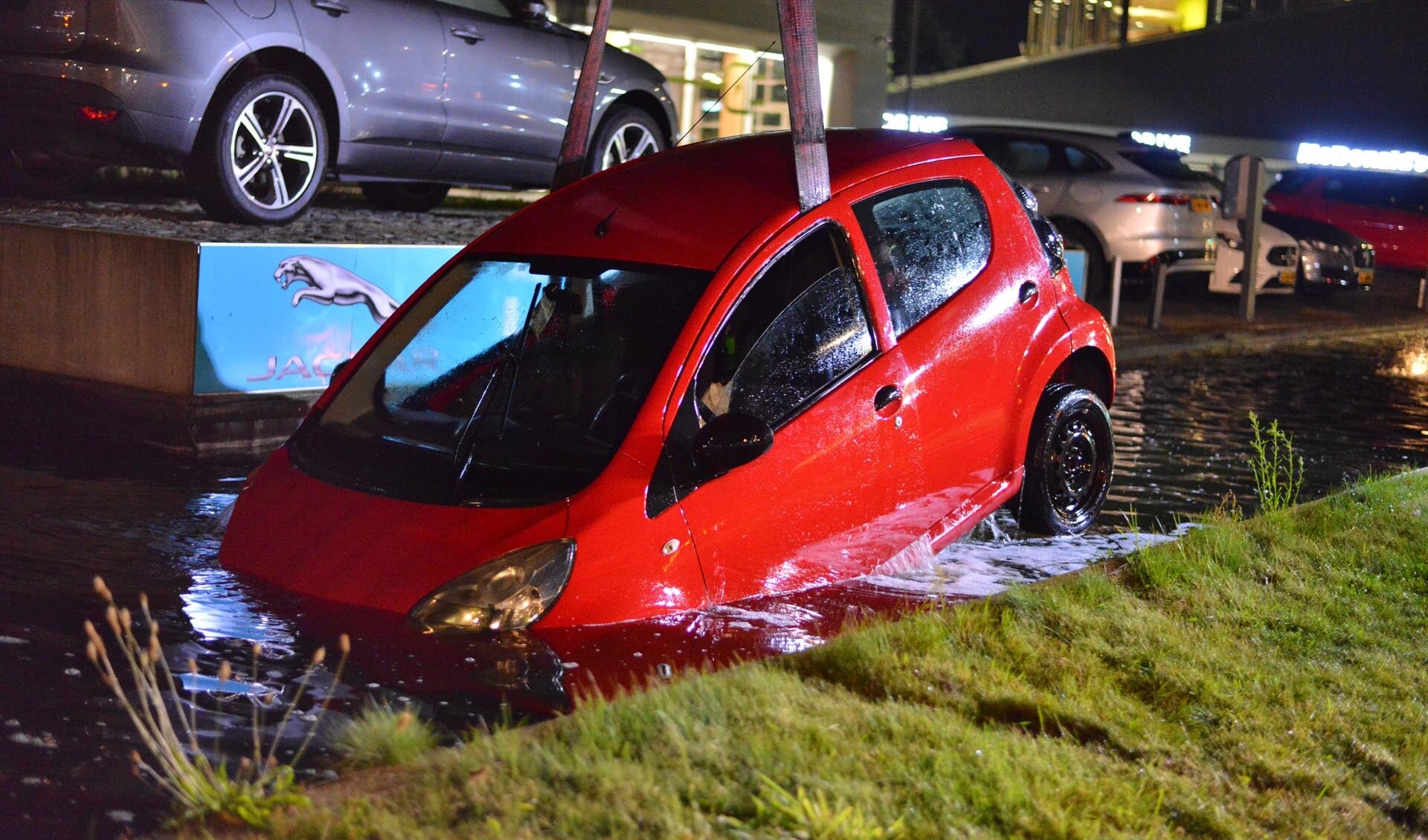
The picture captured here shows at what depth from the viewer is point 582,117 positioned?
738cm

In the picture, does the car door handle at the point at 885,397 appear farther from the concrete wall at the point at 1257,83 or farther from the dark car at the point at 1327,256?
the concrete wall at the point at 1257,83

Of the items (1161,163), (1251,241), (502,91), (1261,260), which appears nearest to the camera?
(502,91)

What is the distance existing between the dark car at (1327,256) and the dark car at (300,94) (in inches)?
393

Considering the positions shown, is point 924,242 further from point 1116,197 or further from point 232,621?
point 1116,197

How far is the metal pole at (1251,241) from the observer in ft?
52.7

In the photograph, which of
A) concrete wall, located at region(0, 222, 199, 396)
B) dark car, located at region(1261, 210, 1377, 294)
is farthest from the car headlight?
dark car, located at region(1261, 210, 1377, 294)

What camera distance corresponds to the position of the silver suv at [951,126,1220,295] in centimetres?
1531

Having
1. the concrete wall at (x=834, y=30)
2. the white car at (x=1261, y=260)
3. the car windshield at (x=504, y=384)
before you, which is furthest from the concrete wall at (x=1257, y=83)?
the car windshield at (x=504, y=384)

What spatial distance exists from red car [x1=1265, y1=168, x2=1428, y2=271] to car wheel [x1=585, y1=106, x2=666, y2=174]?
48.1 ft

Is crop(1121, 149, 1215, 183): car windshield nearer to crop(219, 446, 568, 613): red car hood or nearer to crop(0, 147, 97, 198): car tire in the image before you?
crop(0, 147, 97, 198): car tire

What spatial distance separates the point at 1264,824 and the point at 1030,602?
5.24 ft

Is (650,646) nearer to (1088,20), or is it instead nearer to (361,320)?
(361,320)

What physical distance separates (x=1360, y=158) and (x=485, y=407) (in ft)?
106

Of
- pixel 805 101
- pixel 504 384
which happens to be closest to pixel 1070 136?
pixel 805 101
